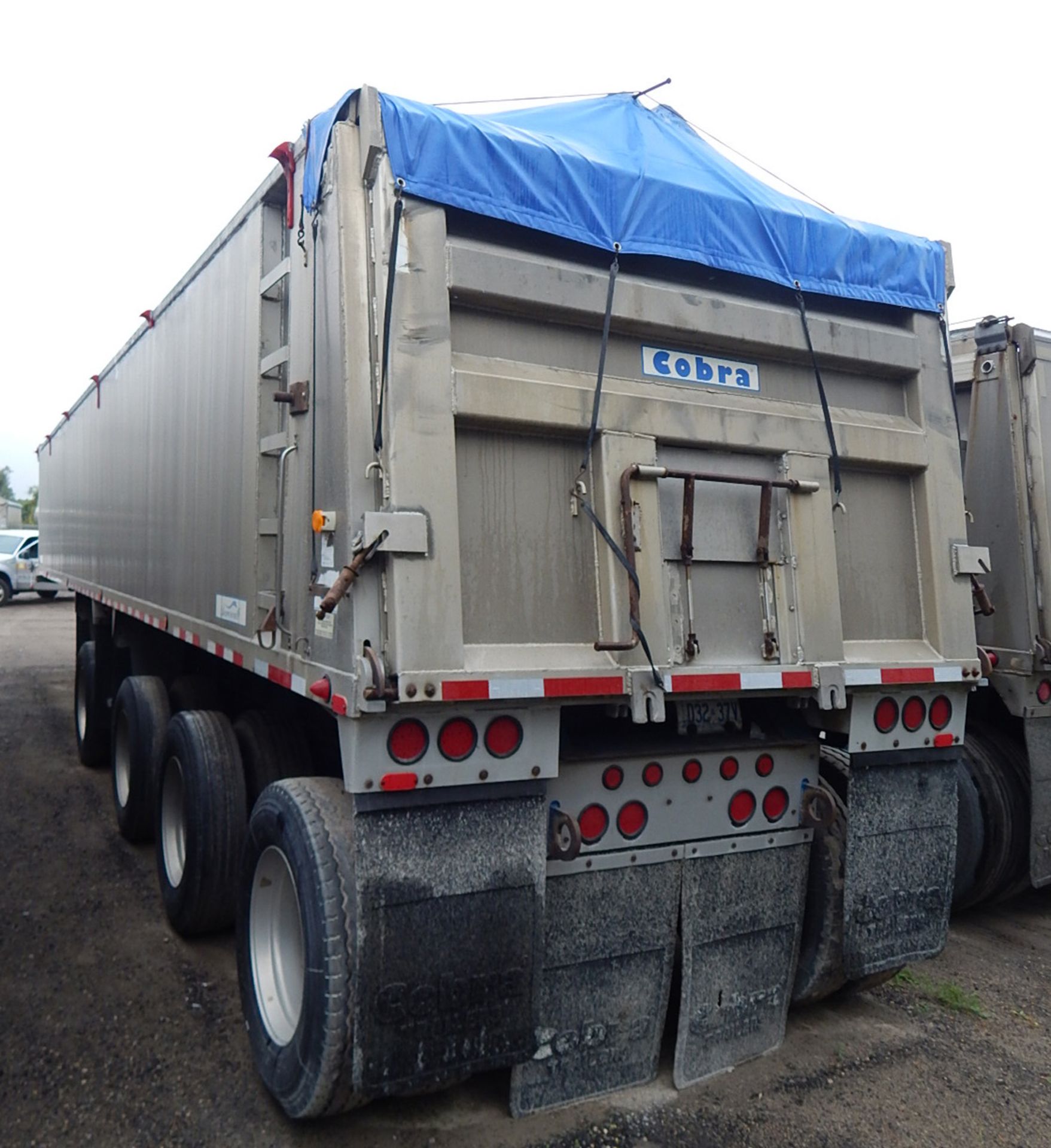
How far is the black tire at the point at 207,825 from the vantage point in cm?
408

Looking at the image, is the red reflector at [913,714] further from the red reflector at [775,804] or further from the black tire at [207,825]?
the black tire at [207,825]

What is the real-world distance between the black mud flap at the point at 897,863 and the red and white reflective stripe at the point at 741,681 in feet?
1.54

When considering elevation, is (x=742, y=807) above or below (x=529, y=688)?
below

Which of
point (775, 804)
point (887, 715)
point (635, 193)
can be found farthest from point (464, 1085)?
point (635, 193)

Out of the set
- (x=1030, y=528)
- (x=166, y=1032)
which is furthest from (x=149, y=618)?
(x=1030, y=528)

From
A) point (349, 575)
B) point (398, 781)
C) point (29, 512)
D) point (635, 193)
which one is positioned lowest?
point (398, 781)

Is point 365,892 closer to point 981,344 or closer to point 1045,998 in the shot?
point 1045,998

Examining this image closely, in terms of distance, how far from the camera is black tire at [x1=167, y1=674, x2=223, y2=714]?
513 cm

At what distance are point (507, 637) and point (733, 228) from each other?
1.70 meters

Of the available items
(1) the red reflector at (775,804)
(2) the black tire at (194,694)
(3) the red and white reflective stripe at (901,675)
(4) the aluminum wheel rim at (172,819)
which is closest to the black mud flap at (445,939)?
(1) the red reflector at (775,804)

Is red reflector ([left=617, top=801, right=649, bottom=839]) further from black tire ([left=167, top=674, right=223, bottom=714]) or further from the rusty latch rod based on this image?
black tire ([left=167, top=674, right=223, bottom=714])

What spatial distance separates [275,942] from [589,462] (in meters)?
1.95

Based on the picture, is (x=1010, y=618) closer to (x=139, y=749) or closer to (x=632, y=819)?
(x=632, y=819)

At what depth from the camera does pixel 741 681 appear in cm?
301
